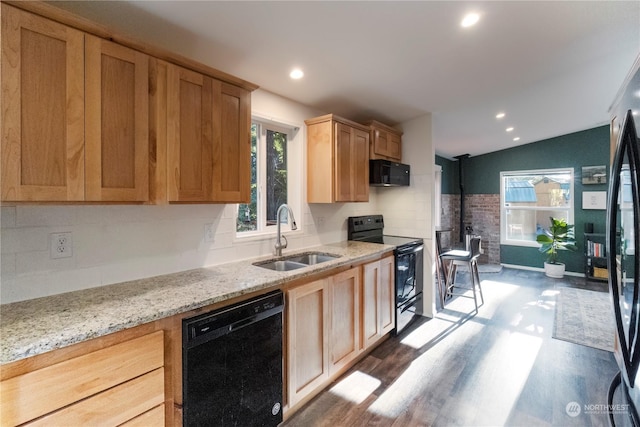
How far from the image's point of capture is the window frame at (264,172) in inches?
97.4

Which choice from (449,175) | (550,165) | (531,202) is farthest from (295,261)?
(550,165)

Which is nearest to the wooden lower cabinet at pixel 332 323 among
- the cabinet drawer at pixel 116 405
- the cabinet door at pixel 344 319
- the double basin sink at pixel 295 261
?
the cabinet door at pixel 344 319

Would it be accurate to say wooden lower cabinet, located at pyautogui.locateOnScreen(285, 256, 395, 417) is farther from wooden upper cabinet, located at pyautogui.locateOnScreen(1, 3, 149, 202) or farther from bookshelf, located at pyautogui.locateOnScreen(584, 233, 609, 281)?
bookshelf, located at pyautogui.locateOnScreen(584, 233, 609, 281)

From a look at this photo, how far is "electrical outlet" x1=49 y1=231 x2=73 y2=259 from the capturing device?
1.42 meters

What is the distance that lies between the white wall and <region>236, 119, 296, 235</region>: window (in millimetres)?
149

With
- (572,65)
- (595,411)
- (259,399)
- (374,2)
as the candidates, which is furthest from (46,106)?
(572,65)

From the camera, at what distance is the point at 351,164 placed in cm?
294

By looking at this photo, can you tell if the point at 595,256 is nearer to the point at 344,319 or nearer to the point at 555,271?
the point at 555,271

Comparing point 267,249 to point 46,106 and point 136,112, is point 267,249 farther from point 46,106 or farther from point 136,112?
point 46,106

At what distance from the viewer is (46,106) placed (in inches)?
45.5

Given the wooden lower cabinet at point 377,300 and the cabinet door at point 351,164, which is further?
the cabinet door at point 351,164

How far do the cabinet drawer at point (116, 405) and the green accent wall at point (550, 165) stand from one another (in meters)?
6.12

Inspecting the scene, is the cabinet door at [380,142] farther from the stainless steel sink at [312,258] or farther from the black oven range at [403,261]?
the stainless steel sink at [312,258]

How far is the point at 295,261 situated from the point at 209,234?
809 mm
